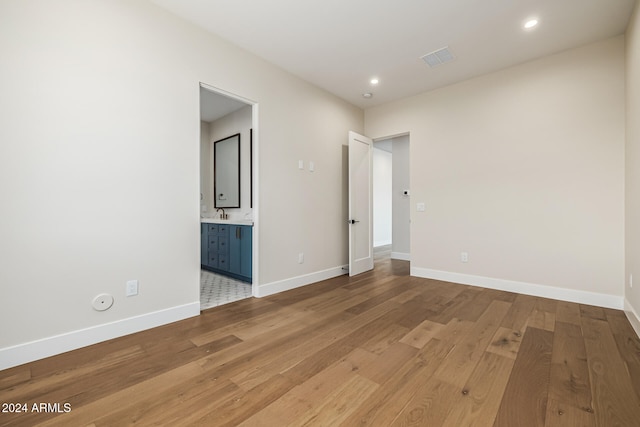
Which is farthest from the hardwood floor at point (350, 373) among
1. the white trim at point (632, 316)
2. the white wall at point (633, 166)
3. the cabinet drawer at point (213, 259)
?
the cabinet drawer at point (213, 259)

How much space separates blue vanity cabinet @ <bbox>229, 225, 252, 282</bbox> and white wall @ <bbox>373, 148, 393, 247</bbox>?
4.57 metres

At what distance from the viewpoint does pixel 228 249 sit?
13.3ft

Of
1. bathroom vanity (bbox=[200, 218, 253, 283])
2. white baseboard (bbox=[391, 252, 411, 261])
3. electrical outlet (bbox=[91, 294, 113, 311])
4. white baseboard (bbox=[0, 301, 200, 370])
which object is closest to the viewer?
white baseboard (bbox=[0, 301, 200, 370])

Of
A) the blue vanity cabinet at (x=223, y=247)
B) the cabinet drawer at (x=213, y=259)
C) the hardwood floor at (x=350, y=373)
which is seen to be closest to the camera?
the hardwood floor at (x=350, y=373)

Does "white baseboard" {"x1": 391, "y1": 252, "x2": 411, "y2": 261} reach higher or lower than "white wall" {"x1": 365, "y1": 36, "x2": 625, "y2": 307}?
lower

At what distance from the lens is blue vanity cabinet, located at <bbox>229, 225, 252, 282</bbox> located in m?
3.68

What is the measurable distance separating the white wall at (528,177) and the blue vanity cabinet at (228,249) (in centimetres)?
248

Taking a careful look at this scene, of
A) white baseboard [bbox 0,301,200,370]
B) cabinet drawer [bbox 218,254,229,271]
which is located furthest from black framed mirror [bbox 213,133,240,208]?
white baseboard [bbox 0,301,200,370]

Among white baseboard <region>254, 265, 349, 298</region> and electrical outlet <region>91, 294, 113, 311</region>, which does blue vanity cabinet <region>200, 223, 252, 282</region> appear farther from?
electrical outlet <region>91, 294, 113, 311</region>

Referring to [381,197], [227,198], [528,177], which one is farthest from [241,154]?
[381,197]

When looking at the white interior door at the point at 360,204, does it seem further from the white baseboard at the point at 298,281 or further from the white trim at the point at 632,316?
the white trim at the point at 632,316

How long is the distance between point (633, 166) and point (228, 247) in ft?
14.7

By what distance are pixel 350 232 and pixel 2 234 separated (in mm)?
3466

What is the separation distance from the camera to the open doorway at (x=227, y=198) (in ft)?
11.8
